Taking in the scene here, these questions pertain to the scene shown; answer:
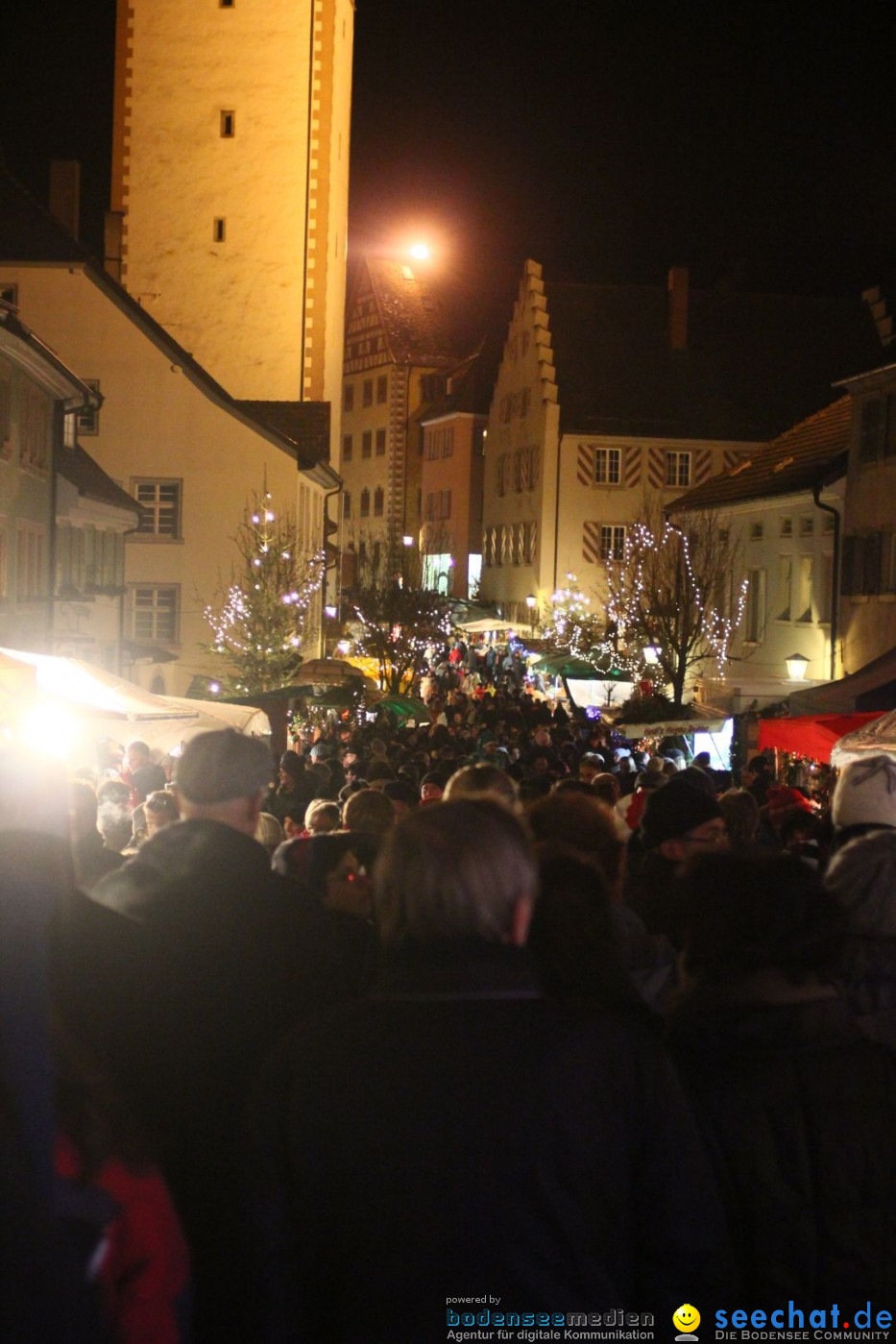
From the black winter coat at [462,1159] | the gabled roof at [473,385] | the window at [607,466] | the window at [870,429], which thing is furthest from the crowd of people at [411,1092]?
the gabled roof at [473,385]

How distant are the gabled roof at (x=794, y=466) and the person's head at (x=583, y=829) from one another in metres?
27.8

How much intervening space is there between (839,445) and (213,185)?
18990 mm

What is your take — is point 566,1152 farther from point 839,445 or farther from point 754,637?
point 754,637

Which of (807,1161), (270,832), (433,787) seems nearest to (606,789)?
(433,787)

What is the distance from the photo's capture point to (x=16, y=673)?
41.1ft

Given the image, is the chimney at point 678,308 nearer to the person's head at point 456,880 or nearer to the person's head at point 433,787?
the person's head at point 433,787

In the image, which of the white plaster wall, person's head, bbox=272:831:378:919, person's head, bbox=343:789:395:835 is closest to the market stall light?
the white plaster wall

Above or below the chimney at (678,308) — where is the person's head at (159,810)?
below

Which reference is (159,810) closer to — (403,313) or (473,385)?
(473,385)

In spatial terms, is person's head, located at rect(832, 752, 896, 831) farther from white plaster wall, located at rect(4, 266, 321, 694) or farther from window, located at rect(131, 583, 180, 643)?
window, located at rect(131, 583, 180, 643)

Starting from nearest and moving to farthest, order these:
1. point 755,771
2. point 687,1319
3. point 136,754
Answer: point 687,1319, point 136,754, point 755,771

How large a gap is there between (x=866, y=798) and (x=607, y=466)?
54.6m

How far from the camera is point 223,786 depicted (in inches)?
163

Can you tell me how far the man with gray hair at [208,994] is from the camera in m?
3.26
